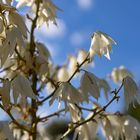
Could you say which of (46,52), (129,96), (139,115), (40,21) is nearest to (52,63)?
(46,52)

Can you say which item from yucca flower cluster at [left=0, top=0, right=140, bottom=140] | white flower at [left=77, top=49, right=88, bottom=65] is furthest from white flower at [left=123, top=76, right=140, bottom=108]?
white flower at [left=77, top=49, right=88, bottom=65]

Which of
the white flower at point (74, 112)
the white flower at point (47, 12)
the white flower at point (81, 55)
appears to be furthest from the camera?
the white flower at point (81, 55)

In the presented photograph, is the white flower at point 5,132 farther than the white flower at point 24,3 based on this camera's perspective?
No

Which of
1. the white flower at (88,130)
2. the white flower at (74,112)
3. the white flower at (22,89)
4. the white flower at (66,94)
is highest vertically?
the white flower at (22,89)

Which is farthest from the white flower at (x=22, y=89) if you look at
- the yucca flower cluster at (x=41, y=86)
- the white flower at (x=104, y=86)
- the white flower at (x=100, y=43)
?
the white flower at (x=104, y=86)

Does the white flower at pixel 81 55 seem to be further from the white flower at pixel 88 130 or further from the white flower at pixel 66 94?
the white flower at pixel 66 94

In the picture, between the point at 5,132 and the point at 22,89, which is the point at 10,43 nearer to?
the point at 22,89

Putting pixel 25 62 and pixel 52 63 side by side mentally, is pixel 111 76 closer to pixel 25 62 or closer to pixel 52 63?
pixel 52 63
